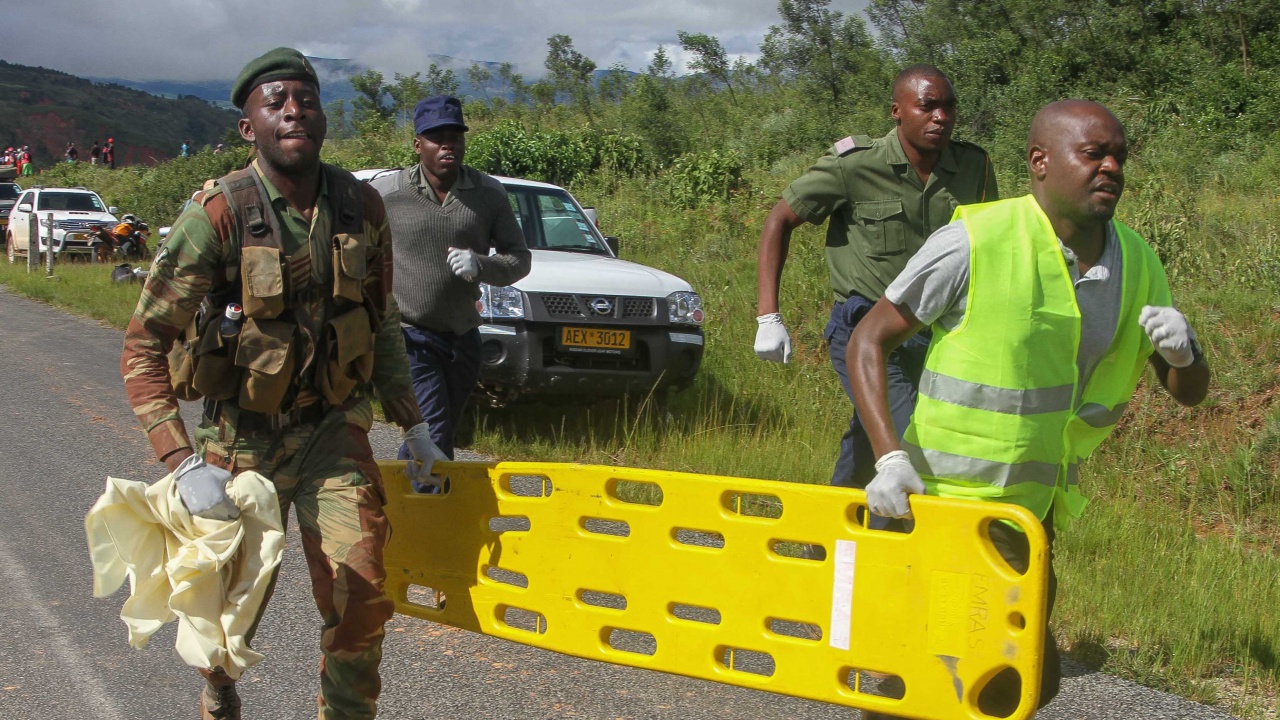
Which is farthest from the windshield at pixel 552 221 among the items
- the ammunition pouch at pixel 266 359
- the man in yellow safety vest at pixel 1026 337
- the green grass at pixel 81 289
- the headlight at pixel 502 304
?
the green grass at pixel 81 289

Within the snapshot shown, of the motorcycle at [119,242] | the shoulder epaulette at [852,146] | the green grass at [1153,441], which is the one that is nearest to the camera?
the green grass at [1153,441]

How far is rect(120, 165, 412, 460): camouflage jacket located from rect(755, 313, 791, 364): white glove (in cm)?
204

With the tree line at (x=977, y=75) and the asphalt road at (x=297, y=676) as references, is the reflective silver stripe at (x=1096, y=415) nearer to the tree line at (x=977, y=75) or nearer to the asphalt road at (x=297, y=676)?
the asphalt road at (x=297, y=676)

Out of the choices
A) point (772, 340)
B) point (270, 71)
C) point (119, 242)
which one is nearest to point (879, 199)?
point (772, 340)

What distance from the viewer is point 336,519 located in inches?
128

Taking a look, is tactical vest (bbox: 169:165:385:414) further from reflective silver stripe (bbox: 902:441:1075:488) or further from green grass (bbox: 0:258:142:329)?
green grass (bbox: 0:258:142:329)

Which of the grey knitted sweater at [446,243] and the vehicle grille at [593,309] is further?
the vehicle grille at [593,309]

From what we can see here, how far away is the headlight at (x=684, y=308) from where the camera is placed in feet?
27.3

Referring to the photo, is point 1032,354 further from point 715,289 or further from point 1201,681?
point 715,289

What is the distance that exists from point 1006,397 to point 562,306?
519 centimetres

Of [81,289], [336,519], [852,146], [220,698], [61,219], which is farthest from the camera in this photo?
[61,219]

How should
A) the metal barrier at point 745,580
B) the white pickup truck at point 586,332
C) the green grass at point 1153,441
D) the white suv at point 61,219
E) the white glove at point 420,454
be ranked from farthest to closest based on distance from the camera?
the white suv at point 61,219 → the white pickup truck at point 586,332 → the green grass at point 1153,441 → the white glove at point 420,454 → the metal barrier at point 745,580

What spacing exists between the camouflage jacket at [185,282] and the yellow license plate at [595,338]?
4.55 m

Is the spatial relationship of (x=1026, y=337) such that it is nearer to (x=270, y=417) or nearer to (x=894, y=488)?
(x=894, y=488)
